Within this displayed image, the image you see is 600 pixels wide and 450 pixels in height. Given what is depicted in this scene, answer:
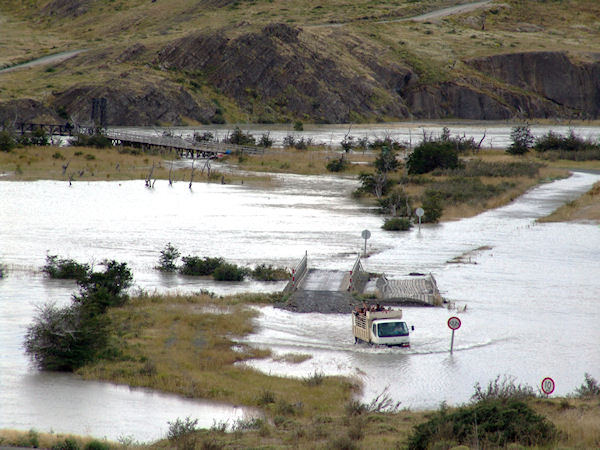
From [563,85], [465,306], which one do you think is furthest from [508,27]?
[465,306]

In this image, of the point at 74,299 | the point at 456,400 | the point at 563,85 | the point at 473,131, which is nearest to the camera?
the point at 456,400

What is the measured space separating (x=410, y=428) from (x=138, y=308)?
1316 cm

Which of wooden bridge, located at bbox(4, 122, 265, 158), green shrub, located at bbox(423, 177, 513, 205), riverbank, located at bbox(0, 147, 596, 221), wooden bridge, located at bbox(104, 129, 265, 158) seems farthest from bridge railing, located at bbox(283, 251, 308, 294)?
wooden bridge, located at bbox(104, 129, 265, 158)

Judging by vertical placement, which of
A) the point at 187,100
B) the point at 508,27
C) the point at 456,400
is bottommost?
the point at 456,400

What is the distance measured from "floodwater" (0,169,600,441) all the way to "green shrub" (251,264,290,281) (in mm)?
657

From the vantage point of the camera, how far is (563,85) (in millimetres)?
158125

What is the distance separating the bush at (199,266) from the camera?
105 ft

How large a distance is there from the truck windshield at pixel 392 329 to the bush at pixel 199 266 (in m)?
11.2

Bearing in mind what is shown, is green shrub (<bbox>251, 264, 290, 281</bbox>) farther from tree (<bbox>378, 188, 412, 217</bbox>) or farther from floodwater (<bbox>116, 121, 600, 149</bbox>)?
floodwater (<bbox>116, 121, 600, 149</bbox>)

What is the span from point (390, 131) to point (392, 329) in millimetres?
108646

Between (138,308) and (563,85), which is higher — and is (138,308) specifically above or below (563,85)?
below

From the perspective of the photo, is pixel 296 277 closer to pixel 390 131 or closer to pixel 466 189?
pixel 466 189

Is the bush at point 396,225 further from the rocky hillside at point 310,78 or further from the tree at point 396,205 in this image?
the rocky hillside at point 310,78

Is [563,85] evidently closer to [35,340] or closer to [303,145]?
[303,145]
